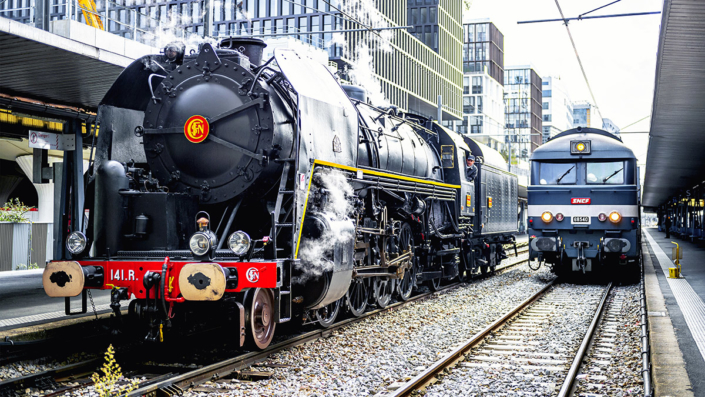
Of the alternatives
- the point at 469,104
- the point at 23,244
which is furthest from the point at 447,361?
the point at 469,104

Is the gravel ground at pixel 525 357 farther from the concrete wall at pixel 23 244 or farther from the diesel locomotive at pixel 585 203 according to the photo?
the concrete wall at pixel 23 244

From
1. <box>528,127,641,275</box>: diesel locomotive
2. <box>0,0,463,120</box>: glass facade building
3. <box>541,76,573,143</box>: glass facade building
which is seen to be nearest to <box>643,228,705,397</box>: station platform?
<box>528,127,641,275</box>: diesel locomotive

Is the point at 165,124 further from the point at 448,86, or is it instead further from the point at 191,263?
the point at 448,86

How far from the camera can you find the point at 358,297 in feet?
33.2

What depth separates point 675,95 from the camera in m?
12.9

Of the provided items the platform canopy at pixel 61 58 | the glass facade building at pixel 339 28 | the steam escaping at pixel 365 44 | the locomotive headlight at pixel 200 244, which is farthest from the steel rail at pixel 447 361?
the steam escaping at pixel 365 44

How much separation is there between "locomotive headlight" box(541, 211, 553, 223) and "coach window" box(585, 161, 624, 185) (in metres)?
1.15

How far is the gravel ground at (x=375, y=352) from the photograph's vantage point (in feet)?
20.4

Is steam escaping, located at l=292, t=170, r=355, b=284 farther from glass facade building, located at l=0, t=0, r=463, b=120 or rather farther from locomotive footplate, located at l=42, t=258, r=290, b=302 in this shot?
glass facade building, located at l=0, t=0, r=463, b=120

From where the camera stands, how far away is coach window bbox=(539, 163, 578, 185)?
1553 cm

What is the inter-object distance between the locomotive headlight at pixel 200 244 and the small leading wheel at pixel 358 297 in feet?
10.9

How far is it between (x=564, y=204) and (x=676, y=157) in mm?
10971

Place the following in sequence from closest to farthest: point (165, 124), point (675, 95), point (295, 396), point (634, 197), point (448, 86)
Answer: point (295, 396) → point (165, 124) → point (675, 95) → point (634, 197) → point (448, 86)

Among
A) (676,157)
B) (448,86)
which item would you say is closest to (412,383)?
(676,157)
